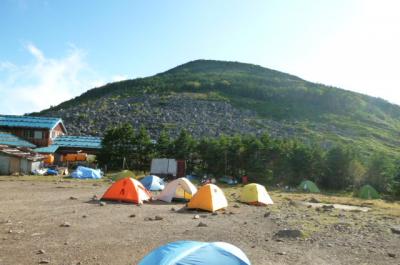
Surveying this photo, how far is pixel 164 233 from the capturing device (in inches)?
506

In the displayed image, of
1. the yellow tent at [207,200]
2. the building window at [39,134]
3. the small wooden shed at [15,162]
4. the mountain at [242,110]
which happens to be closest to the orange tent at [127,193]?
the yellow tent at [207,200]

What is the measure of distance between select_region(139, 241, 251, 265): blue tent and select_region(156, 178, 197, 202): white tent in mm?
14542

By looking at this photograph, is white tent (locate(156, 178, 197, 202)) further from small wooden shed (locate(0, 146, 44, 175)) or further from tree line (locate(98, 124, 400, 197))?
small wooden shed (locate(0, 146, 44, 175))

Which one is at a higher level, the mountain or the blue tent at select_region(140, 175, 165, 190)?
the mountain

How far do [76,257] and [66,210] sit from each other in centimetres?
768

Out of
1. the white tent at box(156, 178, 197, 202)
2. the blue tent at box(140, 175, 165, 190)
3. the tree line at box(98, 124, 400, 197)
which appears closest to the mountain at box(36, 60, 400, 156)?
the tree line at box(98, 124, 400, 197)

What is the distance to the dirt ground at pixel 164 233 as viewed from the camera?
10141mm

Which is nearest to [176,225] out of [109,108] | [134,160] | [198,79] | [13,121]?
[134,160]

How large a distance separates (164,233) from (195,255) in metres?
6.24

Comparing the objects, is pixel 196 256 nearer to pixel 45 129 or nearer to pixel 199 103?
pixel 45 129

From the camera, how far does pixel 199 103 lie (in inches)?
4306

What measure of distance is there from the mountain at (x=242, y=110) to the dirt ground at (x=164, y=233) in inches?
2301

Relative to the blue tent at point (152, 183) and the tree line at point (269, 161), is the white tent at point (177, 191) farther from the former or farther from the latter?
the tree line at point (269, 161)

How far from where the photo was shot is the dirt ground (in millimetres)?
10141
